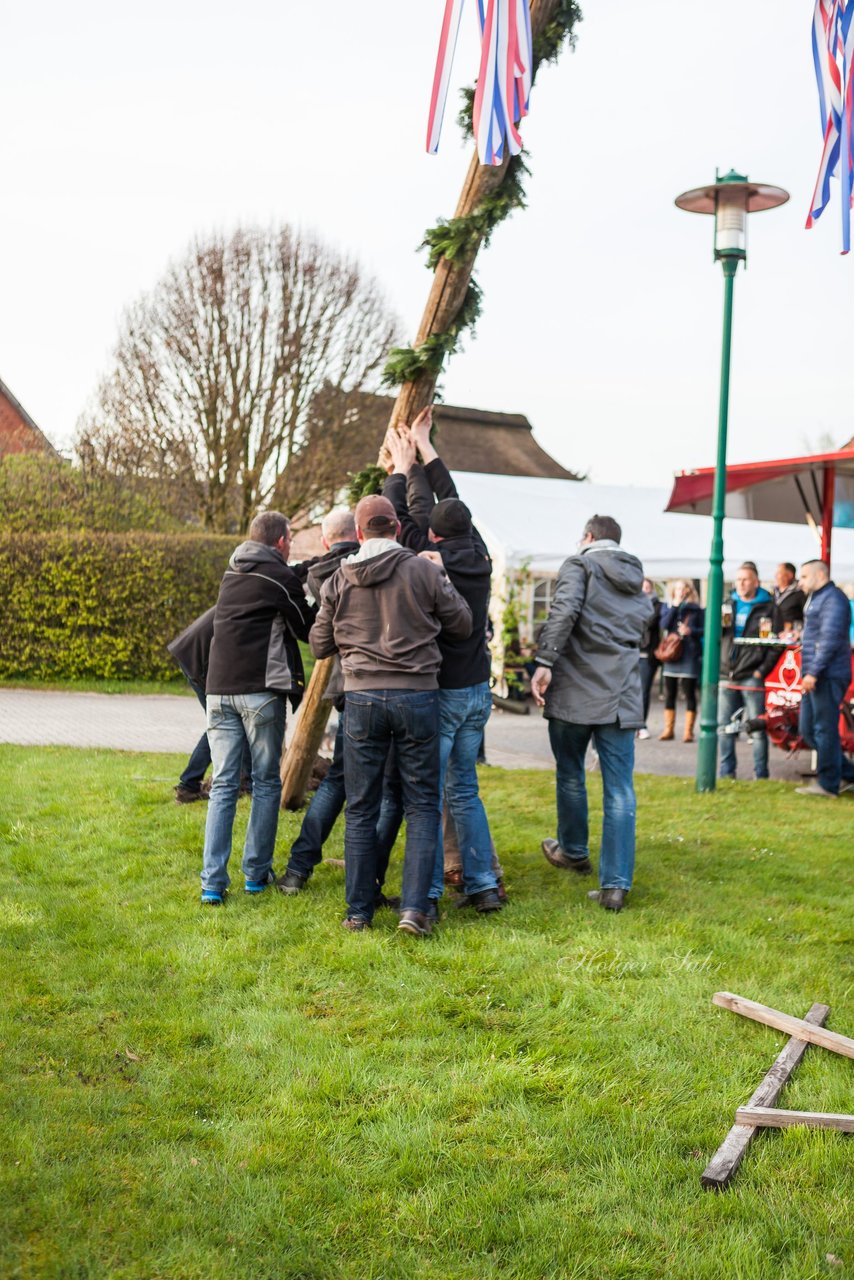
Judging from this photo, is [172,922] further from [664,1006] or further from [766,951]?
[766,951]

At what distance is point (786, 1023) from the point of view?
4480 millimetres

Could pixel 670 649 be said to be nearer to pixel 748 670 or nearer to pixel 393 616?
pixel 748 670

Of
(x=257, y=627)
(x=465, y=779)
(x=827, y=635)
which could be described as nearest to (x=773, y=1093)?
(x=465, y=779)

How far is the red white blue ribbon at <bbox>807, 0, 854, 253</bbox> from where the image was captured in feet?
21.8

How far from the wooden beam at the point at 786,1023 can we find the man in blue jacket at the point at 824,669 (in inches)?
225

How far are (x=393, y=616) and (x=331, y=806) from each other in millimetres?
1269

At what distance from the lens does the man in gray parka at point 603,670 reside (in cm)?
634

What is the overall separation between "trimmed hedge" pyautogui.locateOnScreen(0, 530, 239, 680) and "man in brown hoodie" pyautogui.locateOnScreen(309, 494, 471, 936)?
1246 cm

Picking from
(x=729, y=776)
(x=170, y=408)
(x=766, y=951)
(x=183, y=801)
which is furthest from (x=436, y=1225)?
(x=170, y=408)

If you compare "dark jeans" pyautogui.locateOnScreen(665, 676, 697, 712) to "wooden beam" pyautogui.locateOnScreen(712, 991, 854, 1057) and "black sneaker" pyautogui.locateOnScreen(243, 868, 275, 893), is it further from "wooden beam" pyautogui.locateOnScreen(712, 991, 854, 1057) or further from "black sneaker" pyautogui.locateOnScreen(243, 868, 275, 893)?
"wooden beam" pyautogui.locateOnScreen(712, 991, 854, 1057)

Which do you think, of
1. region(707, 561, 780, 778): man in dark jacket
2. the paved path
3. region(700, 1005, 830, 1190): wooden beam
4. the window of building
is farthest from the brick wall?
region(700, 1005, 830, 1190): wooden beam

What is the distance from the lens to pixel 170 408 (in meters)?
25.8

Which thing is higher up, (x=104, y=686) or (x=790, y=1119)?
(x=104, y=686)

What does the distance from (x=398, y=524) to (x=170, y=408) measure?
2109cm
